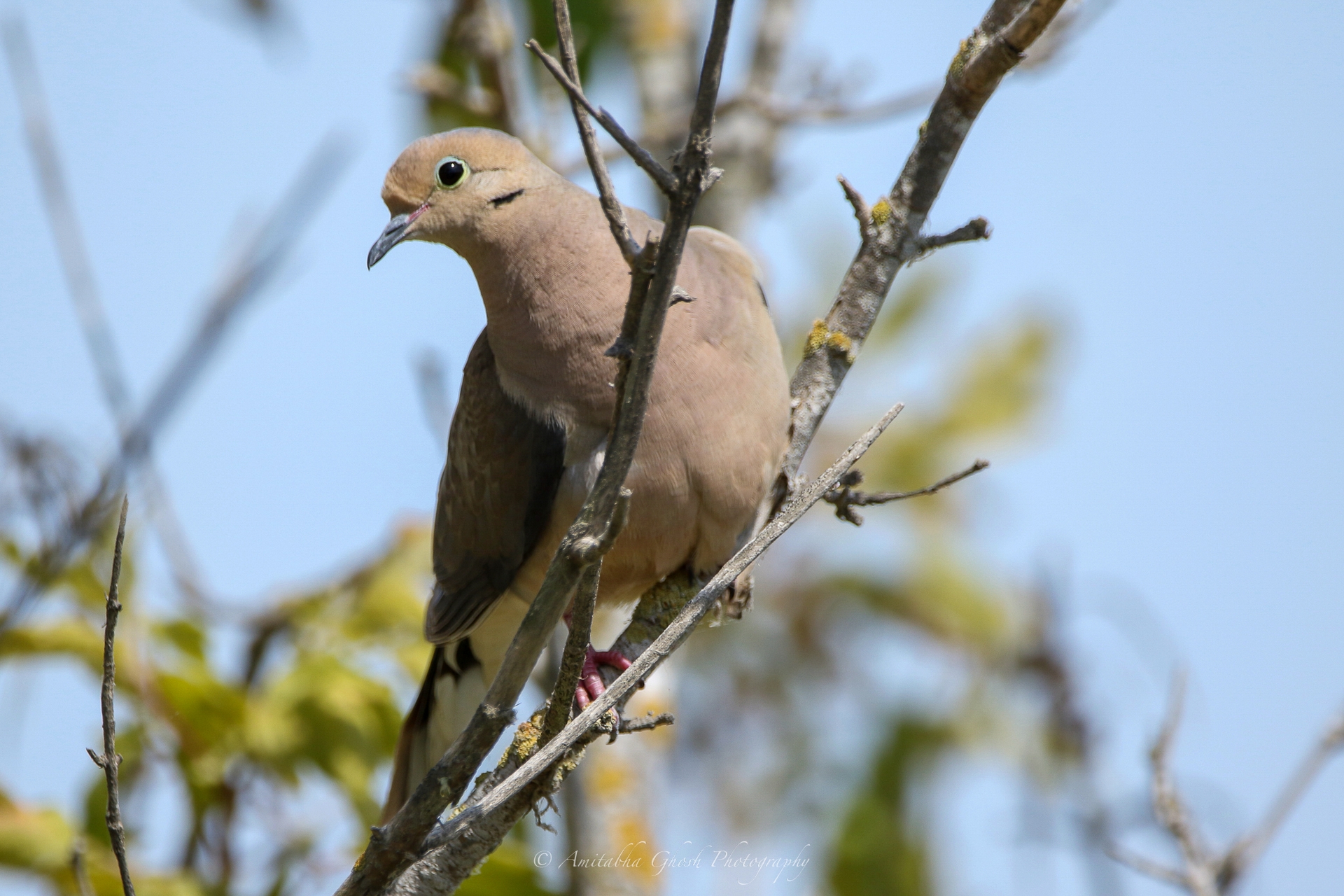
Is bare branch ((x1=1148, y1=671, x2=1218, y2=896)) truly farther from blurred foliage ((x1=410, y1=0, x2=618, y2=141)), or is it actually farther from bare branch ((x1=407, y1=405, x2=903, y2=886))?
blurred foliage ((x1=410, y1=0, x2=618, y2=141))

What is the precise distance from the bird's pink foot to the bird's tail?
0.41 meters

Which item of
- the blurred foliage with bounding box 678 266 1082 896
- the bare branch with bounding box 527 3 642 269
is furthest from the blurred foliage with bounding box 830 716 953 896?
the bare branch with bounding box 527 3 642 269

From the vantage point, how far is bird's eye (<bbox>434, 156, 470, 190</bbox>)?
9.94 feet

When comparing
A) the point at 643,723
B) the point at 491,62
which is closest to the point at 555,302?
the point at 643,723

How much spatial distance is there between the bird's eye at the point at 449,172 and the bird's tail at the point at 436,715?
4.32 feet

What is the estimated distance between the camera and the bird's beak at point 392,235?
9.91 feet

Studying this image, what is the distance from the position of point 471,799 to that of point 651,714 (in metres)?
0.39

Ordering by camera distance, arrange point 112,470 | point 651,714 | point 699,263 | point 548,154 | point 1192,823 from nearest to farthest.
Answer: point 112,470 < point 651,714 < point 1192,823 < point 699,263 < point 548,154

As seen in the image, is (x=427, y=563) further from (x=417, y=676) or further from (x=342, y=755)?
(x=342, y=755)

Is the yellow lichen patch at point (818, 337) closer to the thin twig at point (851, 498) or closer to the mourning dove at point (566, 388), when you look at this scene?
the mourning dove at point (566, 388)

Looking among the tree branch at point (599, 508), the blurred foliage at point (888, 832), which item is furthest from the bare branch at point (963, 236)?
the blurred foliage at point (888, 832)

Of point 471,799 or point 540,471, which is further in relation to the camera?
point 540,471

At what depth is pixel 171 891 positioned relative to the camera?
9.07 ft

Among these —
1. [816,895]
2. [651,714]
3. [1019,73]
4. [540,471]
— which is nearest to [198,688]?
[540,471]
